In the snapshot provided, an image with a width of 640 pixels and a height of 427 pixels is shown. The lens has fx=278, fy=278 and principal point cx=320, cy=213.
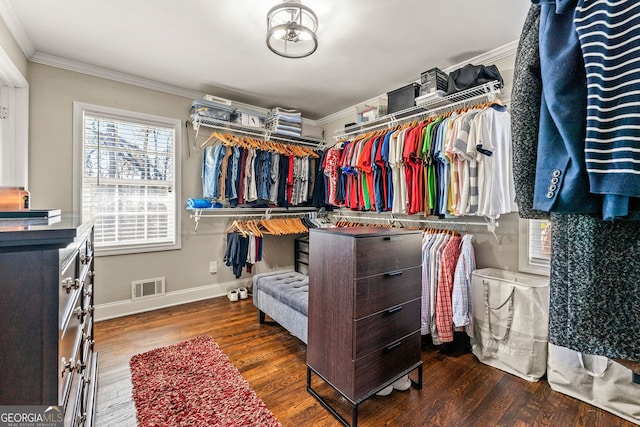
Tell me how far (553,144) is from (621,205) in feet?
0.52

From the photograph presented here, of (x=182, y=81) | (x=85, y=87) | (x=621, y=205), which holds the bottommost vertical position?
(x=621, y=205)

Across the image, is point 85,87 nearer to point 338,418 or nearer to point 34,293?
point 34,293

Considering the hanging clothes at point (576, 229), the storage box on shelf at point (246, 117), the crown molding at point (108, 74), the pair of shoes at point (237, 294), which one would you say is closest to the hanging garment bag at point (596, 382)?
the hanging clothes at point (576, 229)

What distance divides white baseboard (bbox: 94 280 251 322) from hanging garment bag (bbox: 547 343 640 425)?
10.6ft

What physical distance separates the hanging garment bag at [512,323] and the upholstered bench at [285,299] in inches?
52.6

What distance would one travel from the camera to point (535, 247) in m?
2.16

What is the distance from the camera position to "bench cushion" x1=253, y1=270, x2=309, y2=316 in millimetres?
2141

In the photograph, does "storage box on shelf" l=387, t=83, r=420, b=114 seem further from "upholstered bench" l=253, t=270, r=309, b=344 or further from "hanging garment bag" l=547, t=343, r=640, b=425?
"hanging garment bag" l=547, t=343, r=640, b=425

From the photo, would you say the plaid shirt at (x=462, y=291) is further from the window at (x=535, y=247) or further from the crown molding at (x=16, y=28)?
the crown molding at (x=16, y=28)

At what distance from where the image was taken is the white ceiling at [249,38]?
1.92 metres

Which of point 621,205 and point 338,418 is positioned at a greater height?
point 621,205

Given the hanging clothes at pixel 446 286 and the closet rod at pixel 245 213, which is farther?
the closet rod at pixel 245 213

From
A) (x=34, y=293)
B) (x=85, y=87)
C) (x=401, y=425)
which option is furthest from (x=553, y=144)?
(x=85, y=87)

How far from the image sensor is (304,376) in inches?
75.9
